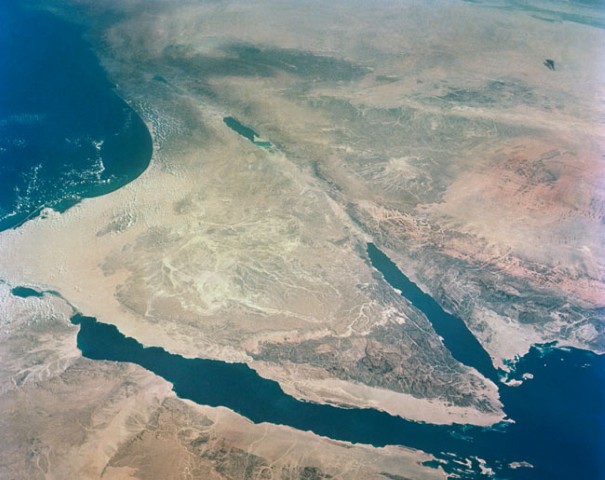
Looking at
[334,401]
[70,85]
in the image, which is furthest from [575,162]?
[70,85]

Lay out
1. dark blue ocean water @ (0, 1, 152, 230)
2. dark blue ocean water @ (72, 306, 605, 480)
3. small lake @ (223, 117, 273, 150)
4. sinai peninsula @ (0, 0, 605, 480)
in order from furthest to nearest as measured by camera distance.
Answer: small lake @ (223, 117, 273, 150)
dark blue ocean water @ (0, 1, 152, 230)
sinai peninsula @ (0, 0, 605, 480)
dark blue ocean water @ (72, 306, 605, 480)

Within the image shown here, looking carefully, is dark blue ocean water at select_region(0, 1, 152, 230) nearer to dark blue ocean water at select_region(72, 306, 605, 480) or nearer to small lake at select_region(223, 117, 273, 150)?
small lake at select_region(223, 117, 273, 150)

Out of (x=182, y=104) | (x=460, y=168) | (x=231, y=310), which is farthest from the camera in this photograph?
(x=182, y=104)

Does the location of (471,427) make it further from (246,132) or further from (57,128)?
(57,128)

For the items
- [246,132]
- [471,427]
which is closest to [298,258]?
[471,427]

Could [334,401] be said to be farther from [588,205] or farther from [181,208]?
[588,205]

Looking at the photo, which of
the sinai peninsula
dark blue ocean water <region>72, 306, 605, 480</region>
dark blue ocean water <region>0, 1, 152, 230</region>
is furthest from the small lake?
dark blue ocean water <region>72, 306, 605, 480</region>

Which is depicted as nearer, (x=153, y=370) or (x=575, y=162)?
(x=153, y=370)
